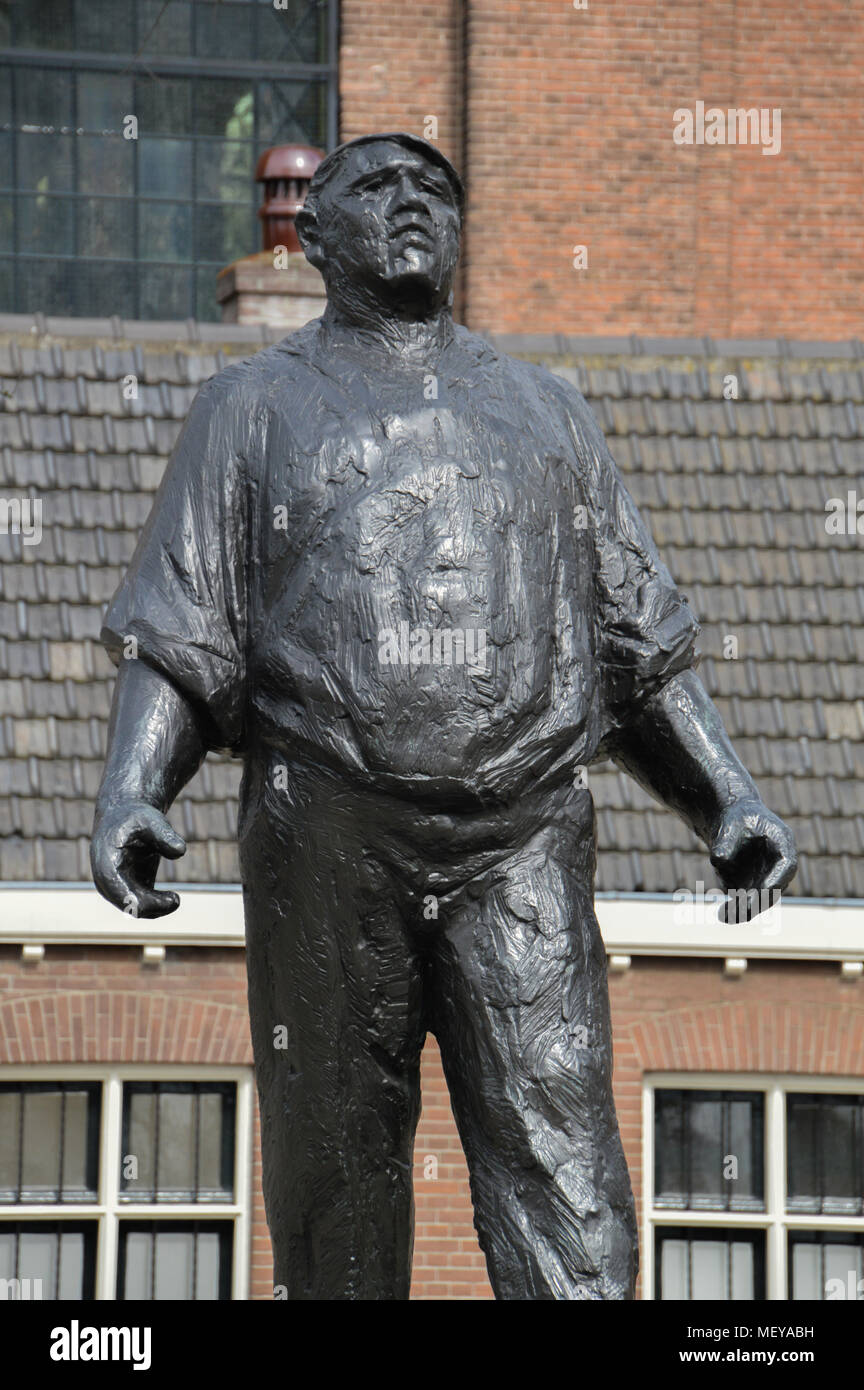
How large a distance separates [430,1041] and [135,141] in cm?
875

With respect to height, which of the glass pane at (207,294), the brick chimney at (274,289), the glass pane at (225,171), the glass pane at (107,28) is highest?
the glass pane at (107,28)

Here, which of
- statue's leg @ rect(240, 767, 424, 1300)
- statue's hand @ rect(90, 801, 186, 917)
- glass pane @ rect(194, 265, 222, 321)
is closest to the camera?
statue's hand @ rect(90, 801, 186, 917)

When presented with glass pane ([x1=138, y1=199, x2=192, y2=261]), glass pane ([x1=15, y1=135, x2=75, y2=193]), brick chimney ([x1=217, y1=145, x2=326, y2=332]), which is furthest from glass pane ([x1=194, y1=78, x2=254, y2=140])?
brick chimney ([x1=217, y1=145, x2=326, y2=332])

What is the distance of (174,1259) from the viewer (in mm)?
11945

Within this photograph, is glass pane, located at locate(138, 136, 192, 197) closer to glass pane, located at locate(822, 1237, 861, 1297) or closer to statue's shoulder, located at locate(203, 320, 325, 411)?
glass pane, located at locate(822, 1237, 861, 1297)

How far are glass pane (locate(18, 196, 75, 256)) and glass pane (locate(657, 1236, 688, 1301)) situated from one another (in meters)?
8.92

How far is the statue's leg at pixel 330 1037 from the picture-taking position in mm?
3990

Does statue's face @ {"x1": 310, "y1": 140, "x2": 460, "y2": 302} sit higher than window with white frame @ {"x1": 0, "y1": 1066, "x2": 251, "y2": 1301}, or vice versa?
statue's face @ {"x1": 310, "y1": 140, "x2": 460, "y2": 302}

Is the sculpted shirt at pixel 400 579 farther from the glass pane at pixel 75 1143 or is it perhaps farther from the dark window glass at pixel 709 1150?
the dark window glass at pixel 709 1150

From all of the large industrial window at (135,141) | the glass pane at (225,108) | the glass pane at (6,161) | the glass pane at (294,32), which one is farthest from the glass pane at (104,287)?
the glass pane at (294,32)

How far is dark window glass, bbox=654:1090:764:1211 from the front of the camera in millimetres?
12172

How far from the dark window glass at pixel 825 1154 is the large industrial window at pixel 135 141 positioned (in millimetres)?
8020

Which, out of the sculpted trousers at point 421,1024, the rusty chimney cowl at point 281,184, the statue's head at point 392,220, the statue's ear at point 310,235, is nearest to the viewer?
the sculpted trousers at point 421,1024
